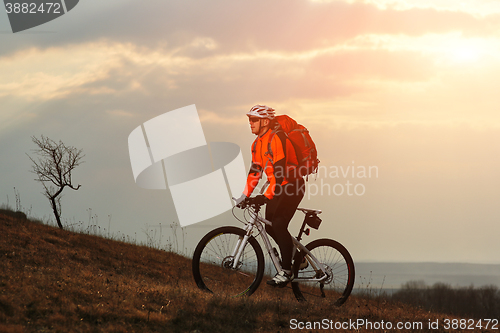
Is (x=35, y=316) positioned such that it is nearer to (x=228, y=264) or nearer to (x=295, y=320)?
(x=228, y=264)

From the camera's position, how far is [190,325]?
638 cm

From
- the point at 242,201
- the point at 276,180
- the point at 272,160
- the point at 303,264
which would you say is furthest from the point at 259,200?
the point at 303,264

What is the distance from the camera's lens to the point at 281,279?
7.59m

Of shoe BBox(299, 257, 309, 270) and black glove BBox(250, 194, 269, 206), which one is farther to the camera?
shoe BBox(299, 257, 309, 270)

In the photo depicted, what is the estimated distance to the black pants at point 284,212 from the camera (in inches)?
298

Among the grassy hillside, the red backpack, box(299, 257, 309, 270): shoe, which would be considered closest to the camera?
the grassy hillside

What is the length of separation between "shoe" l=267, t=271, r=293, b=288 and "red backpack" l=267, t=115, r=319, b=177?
173 centimetres

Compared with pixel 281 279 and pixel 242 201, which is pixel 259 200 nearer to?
pixel 242 201

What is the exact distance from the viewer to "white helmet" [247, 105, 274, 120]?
7.54 metres

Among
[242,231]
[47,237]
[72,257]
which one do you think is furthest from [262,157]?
[47,237]

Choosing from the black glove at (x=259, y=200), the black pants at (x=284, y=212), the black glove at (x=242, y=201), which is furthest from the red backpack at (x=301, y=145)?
the black glove at (x=242, y=201)

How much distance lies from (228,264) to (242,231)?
1.94 ft

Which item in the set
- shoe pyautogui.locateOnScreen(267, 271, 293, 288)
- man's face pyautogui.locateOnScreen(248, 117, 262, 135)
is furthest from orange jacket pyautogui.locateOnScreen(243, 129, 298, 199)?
shoe pyautogui.locateOnScreen(267, 271, 293, 288)

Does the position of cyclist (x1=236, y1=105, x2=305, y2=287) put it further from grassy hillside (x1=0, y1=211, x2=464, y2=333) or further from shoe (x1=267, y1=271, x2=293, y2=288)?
grassy hillside (x1=0, y1=211, x2=464, y2=333)
